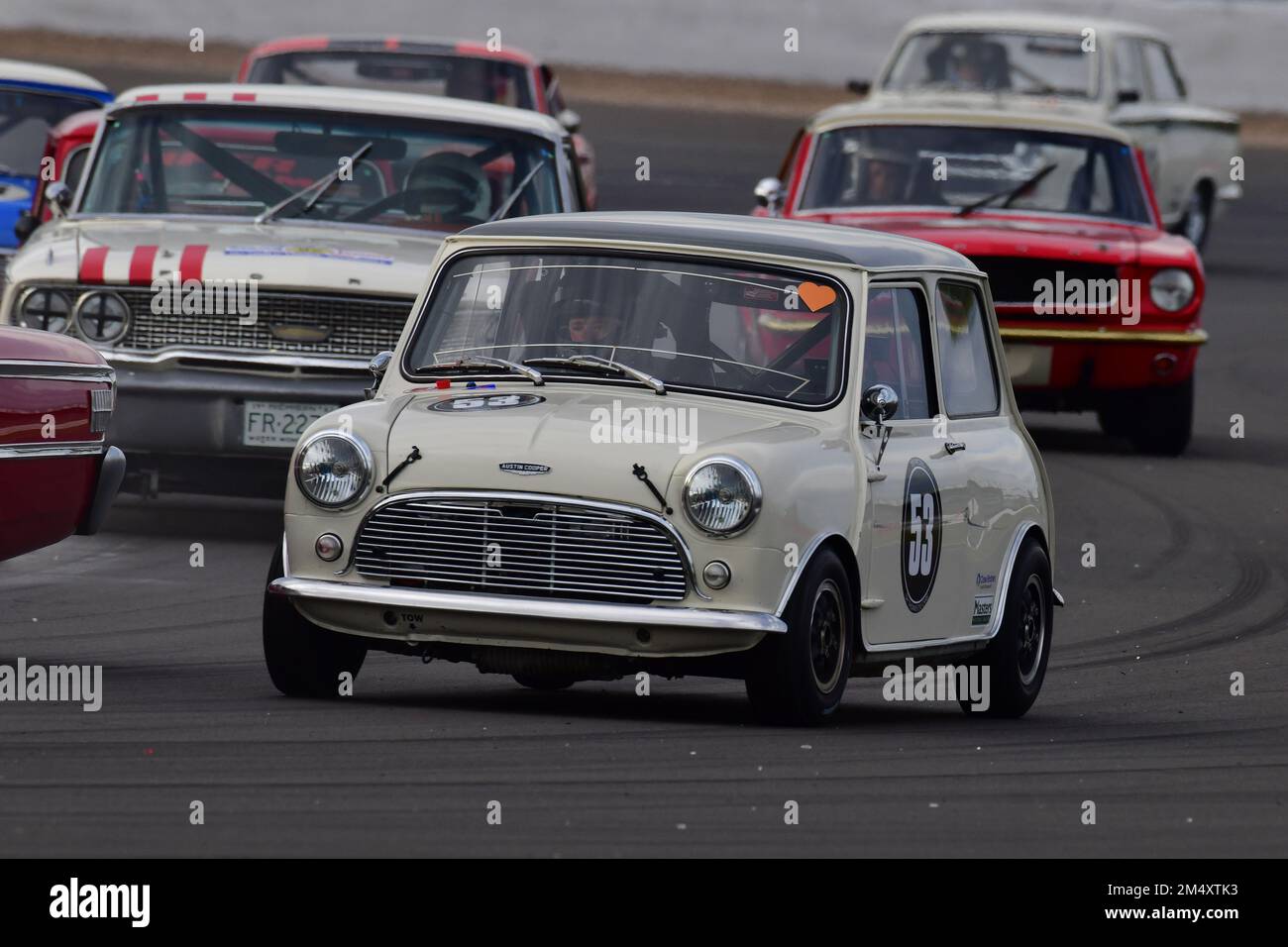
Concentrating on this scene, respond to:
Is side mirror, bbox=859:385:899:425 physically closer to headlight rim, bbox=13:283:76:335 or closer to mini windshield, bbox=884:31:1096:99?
headlight rim, bbox=13:283:76:335

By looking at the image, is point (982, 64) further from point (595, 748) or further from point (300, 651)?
point (595, 748)

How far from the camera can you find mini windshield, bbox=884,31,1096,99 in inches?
783

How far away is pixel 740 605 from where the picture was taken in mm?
7250

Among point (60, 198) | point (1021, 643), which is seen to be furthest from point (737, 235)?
point (60, 198)

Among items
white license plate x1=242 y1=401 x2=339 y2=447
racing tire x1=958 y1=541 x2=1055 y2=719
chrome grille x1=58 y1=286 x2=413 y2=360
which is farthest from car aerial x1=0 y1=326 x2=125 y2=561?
chrome grille x1=58 y1=286 x2=413 y2=360

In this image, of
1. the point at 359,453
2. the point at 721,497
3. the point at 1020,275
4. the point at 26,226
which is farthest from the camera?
the point at 1020,275

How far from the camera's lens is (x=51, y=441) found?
7711mm

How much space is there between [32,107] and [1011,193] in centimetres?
563

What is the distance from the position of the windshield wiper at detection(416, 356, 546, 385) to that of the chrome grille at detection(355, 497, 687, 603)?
633 millimetres

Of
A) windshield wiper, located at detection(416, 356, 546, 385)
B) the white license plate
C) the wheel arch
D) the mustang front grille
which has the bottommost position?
the white license plate

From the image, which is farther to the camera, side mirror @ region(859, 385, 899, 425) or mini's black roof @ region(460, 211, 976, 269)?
mini's black roof @ region(460, 211, 976, 269)

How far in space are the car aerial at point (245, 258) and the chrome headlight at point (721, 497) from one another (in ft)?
13.4

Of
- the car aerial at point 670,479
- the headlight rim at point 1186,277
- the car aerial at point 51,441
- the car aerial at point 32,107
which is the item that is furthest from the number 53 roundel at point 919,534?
the car aerial at point 32,107

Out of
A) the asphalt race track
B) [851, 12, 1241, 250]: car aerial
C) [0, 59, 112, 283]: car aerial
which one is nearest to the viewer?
the asphalt race track
